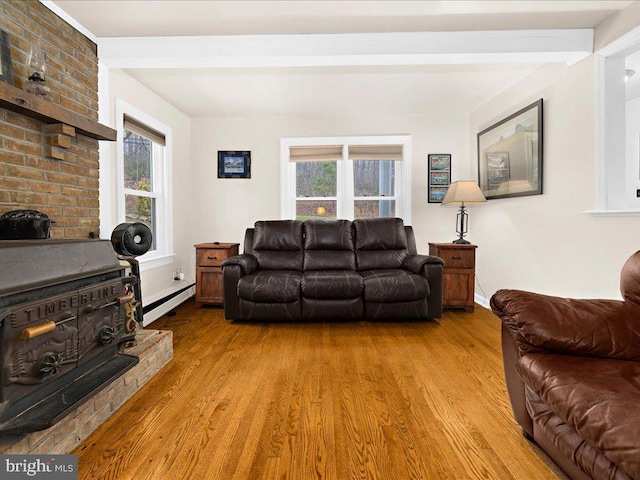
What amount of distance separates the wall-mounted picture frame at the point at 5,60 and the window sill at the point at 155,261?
178cm

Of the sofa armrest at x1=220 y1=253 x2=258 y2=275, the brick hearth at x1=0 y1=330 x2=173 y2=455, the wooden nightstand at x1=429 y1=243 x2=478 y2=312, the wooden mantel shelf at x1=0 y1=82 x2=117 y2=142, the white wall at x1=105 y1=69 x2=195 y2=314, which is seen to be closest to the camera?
the brick hearth at x1=0 y1=330 x2=173 y2=455

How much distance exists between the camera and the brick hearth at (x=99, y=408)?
1.22 m

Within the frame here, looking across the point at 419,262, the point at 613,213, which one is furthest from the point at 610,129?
the point at 419,262

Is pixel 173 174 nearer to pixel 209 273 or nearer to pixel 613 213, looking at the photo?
pixel 209 273

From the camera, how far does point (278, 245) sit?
3.72m

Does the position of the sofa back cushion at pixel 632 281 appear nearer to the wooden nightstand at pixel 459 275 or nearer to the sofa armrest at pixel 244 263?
the wooden nightstand at pixel 459 275

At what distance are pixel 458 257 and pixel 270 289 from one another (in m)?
2.04

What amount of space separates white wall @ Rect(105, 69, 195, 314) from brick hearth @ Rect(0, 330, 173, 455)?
126 cm

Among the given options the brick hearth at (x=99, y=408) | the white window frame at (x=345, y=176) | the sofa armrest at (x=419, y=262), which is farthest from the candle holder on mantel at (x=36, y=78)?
the sofa armrest at (x=419, y=262)

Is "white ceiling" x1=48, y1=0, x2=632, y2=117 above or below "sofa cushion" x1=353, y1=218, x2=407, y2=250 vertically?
above

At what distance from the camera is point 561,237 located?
2779mm

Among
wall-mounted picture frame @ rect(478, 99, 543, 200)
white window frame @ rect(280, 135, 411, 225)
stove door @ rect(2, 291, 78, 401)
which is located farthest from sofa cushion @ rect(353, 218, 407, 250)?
stove door @ rect(2, 291, 78, 401)

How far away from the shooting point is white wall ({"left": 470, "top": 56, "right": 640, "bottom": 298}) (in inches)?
94.2

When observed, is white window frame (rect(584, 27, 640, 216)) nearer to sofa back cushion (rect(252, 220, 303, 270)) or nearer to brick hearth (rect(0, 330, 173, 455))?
sofa back cushion (rect(252, 220, 303, 270))
